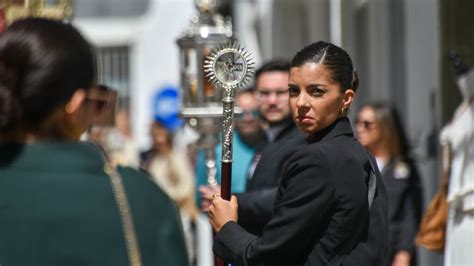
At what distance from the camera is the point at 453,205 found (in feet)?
22.4

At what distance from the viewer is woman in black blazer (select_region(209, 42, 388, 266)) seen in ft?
13.4

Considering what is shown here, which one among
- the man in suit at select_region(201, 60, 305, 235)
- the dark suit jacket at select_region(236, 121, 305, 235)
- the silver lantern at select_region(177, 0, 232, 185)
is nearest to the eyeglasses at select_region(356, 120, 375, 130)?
the silver lantern at select_region(177, 0, 232, 185)

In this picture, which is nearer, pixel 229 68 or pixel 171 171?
pixel 229 68

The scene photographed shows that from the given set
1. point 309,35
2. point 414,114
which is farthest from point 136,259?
point 309,35

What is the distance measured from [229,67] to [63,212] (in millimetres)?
2067

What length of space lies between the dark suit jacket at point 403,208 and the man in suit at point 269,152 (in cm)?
126

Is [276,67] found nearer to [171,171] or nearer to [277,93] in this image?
[277,93]

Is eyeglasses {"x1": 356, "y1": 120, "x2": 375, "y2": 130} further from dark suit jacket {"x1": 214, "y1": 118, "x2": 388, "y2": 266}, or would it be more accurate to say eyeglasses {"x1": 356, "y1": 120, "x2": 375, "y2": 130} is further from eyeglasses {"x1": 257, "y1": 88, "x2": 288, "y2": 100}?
dark suit jacket {"x1": 214, "y1": 118, "x2": 388, "y2": 266}

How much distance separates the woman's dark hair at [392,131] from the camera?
8570 mm

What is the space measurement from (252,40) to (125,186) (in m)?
16.0

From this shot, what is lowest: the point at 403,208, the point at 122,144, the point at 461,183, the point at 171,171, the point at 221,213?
the point at 171,171

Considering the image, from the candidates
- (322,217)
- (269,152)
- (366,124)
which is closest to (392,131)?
(366,124)

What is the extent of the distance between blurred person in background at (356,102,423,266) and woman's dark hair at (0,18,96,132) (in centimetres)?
481

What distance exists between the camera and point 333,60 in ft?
14.3
